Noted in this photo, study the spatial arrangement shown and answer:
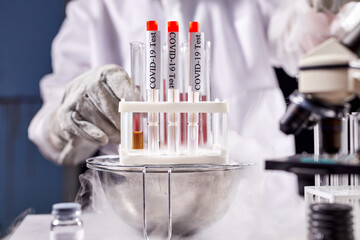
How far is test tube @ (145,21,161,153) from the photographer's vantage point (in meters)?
0.86

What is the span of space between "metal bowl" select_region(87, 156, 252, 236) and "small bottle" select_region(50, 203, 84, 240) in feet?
0.27

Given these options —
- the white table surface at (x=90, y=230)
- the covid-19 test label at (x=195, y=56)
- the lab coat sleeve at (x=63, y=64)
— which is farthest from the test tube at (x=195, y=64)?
the lab coat sleeve at (x=63, y=64)

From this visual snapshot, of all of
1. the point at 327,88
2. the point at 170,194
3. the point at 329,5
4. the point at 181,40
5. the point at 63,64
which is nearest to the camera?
the point at 327,88

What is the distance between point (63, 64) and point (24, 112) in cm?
20

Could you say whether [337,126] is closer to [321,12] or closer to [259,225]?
[259,225]

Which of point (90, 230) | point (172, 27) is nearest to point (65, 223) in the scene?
point (90, 230)

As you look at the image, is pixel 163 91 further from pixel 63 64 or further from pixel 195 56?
pixel 63 64

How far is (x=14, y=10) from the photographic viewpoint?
1444 millimetres

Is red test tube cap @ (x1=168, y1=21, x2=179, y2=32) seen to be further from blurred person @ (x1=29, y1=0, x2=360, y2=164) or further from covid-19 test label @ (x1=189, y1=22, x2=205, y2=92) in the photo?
blurred person @ (x1=29, y1=0, x2=360, y2=164)

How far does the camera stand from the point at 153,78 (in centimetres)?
86

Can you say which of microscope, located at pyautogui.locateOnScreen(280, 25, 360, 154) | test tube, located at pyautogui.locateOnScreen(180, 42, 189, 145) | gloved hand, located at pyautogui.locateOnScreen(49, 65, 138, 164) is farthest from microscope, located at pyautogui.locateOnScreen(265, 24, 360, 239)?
gloved hand, located at pyautogui.locateOnScreen(49, 65, 138, 164)

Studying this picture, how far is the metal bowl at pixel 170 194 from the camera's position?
0.79 m

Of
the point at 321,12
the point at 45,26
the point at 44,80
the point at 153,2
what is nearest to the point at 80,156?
the point at 44,80

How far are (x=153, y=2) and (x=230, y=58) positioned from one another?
1.02 feet
